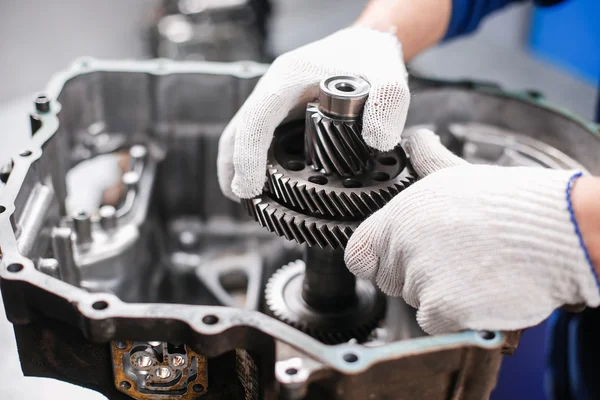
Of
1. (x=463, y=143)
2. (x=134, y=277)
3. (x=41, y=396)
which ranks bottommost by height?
(x=134, y=277)

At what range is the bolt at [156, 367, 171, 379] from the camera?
1.09 meters

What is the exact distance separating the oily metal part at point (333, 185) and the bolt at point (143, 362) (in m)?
0.36

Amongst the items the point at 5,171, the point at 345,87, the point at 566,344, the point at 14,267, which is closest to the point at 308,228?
the point at 345,87

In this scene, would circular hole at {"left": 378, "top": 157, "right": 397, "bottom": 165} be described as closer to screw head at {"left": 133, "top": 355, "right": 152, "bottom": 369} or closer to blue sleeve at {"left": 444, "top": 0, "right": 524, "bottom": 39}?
screw head at {"left": 133, "top": 355, "right": 152, "bottom": 369}

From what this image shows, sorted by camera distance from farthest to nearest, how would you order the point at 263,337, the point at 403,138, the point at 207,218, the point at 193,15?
the point at 193,15 < the point at 207,218 < the point at 403,138 < the point at 263,337

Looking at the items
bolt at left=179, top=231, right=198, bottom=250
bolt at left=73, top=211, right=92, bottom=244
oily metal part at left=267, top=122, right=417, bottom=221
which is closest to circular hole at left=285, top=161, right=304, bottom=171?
oily metal part at left=267, top=122, right=417, bottom=221

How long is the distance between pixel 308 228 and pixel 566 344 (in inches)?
44.6

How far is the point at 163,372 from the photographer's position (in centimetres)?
109

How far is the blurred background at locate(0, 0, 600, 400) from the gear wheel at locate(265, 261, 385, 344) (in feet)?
1.47

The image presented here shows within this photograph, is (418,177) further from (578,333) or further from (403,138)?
(578,333)

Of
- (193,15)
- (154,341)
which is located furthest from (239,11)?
(154,341)

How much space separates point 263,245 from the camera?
1959mm

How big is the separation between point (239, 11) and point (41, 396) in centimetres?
205

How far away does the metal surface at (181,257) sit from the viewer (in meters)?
0.95
